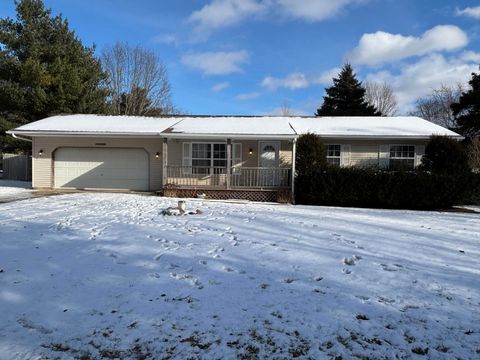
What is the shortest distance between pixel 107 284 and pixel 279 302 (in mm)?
2150

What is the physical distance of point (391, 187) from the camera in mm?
12906

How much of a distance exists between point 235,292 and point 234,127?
37.9 feet

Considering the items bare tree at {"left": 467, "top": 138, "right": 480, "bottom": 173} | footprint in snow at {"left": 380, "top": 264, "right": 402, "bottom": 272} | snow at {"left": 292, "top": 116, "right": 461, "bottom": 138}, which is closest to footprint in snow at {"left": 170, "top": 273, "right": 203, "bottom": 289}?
footprint in snow at {"left": 380, "top": 264, "right": 402, "bottom": 272}

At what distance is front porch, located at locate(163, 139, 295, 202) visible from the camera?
1450 cm

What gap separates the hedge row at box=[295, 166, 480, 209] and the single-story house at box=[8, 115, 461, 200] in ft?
6.52

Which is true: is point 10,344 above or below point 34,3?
below

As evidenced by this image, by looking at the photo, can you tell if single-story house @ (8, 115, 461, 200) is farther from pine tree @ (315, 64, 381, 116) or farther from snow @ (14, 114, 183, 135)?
pine tree @ (315, 64, 381, 116)

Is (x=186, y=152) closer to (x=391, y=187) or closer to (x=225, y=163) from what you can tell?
(x=225, y=163)

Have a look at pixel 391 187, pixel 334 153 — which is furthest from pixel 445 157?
pixel 334 153

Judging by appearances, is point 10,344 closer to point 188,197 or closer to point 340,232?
point 340,232

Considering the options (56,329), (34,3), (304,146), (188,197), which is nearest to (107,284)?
(56,329)

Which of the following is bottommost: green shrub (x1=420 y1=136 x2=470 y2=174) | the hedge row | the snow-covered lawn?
the snow-covered lawn

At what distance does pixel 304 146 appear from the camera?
13.9 metres

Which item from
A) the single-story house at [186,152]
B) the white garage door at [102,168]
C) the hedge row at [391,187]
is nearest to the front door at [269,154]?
the single-story house at [186,152]
